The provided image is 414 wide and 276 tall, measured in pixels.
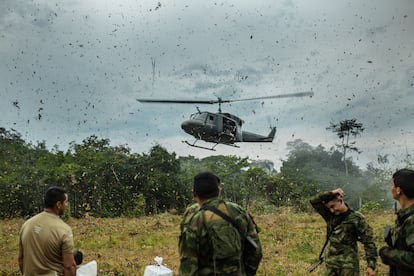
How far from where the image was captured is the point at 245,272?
3.32m

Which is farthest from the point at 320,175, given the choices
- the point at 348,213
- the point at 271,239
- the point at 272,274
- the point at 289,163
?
the point at 348,213

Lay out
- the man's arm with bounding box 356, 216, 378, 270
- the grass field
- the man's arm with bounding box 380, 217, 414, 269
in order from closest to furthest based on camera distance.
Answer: the man's arm with bounding box 380, 217, 414, 269 < the man's arm with bounding box 356, 216, 378, 270 < the grass field

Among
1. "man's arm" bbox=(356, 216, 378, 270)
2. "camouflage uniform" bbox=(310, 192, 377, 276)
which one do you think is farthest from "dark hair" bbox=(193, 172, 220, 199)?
"man's arm" bbox=(356, 216, 378, 270)

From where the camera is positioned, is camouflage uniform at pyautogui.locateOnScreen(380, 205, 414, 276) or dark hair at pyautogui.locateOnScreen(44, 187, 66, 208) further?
dark hair at pyautogui.locateOnScreen(44, 187, 66, 208)

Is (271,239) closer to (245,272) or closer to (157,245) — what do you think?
(157,245)

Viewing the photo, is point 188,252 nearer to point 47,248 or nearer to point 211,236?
point 211,236

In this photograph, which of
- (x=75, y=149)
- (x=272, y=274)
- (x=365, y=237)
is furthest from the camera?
(x=75, y=149)

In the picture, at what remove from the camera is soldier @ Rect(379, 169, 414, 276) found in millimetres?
3111

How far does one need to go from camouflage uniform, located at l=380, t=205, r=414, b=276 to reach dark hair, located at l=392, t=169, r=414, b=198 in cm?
12

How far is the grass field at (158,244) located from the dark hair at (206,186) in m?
5.84

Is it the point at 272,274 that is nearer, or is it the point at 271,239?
the point at 272,274

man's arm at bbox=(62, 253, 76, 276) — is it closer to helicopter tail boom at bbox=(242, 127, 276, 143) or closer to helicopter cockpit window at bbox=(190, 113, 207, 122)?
helicopter cockpit window at bbox=(190, 113, 207, 122)

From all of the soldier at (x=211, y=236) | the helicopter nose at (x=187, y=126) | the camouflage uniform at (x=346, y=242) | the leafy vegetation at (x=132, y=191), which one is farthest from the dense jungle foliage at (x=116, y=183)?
the soldier at (x=211, y=236)

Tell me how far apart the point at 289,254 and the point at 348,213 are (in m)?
7.00
